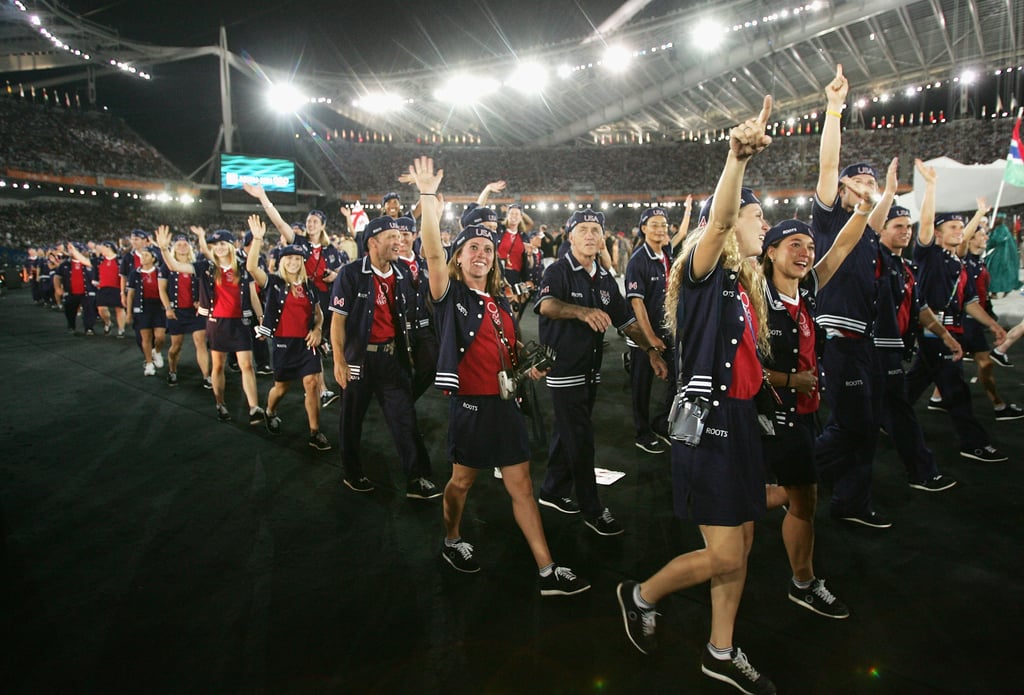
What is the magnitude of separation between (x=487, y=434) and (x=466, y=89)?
37912mm

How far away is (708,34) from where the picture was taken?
90.0ft

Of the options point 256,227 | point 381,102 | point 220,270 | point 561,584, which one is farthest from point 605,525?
point 381,102

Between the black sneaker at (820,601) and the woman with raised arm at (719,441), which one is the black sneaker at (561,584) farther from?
the black sneaker at (820,601)

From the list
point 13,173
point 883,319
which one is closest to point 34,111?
point 13,173

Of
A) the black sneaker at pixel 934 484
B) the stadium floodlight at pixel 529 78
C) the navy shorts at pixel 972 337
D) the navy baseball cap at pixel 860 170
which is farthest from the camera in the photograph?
the stadium floodlight at pixel 529 78

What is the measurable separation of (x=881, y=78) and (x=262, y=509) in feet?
137

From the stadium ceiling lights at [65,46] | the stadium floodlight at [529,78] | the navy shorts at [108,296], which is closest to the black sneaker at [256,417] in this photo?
the navy shorts at [108,296]

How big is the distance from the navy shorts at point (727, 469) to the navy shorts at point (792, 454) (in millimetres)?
469

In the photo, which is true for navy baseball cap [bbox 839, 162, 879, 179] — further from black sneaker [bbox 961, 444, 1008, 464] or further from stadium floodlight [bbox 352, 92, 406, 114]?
stadium floodlight [bbox 352, 92, 406, 114]

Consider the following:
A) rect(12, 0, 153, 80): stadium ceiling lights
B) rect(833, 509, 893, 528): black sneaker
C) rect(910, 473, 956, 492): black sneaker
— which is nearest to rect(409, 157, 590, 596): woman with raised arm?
rect(833, 509, 893, 528): black sneaker

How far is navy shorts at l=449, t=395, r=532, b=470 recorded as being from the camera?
314 centimetres

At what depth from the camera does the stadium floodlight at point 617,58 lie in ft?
97.8

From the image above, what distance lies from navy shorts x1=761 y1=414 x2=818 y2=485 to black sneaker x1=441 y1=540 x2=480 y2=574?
1.77 m

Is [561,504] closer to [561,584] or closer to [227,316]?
[561,584]
